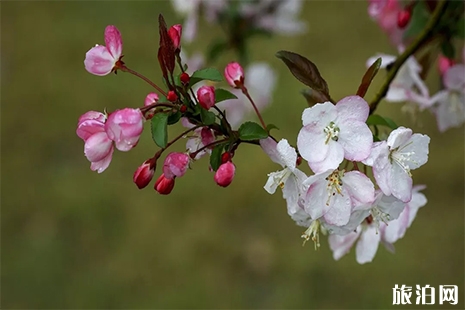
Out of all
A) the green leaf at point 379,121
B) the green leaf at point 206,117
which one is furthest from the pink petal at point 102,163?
the green leaf at point 379,121

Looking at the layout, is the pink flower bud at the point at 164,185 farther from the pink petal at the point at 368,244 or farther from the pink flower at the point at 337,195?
the pink petal at the point at 368,244

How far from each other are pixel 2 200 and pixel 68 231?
40 cm

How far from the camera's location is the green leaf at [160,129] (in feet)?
2.05

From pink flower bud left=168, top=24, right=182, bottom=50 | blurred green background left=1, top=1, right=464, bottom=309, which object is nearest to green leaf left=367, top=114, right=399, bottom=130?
pink flower bud left=168, top=24, right=182, bottom=50

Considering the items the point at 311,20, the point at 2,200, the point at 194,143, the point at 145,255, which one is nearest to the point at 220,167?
the point at 194,143

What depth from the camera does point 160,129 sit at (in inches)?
24.7

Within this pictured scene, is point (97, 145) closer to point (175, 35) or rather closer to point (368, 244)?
point (175, 35)

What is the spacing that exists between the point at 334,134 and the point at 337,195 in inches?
2.7

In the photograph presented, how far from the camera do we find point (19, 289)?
8.27 feet

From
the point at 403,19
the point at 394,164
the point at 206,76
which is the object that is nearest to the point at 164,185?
the point at 206,76

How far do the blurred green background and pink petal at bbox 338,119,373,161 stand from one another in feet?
4.86

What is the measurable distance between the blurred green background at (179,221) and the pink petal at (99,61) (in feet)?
5.24

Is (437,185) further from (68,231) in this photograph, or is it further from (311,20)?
(68,231)

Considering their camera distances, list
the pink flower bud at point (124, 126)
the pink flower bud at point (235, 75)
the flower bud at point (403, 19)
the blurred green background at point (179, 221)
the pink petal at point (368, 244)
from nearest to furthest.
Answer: the pink flower bud at point (124, 126)
the pink flower bud at point (235, 75)
the pink petal at point (368, 244)
the flower bud at point (403, 19)
the blurred green background at point (179, 221)
